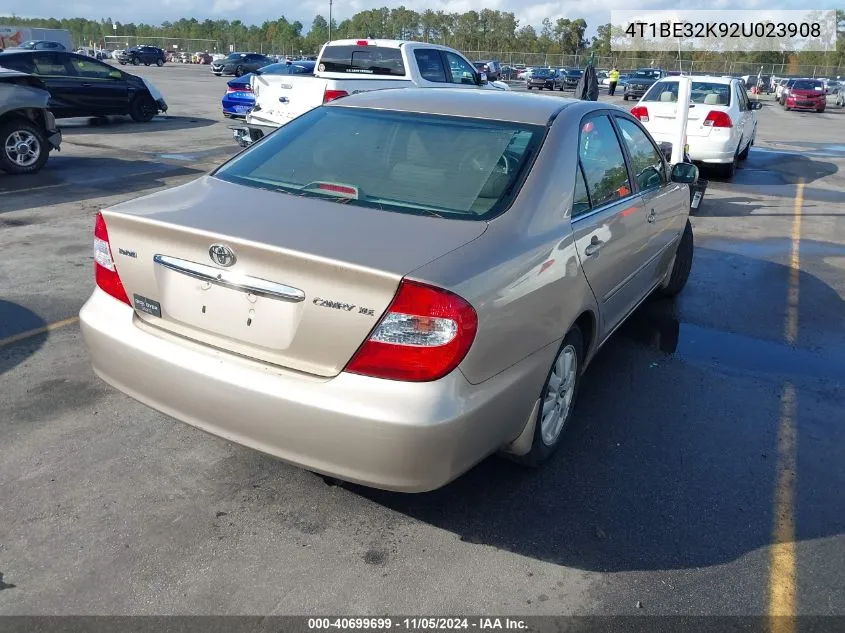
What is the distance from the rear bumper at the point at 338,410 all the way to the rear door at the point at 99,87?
1604cm

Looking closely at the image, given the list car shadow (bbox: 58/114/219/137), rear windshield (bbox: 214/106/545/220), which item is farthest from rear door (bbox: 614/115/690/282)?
car shadow (bbox: 58/114/219/137)

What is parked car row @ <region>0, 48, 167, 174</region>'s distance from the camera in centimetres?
1039

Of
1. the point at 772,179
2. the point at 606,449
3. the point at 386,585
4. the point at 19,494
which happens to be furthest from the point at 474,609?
the point at 772,179

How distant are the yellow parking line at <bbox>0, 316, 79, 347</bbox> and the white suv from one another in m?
9.77

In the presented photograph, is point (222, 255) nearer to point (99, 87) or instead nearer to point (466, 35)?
point (99, 87)

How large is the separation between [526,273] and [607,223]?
1104mm

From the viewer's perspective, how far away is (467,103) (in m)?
3.90

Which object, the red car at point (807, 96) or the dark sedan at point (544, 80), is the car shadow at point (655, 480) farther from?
the dark sedan at point (544, 80)

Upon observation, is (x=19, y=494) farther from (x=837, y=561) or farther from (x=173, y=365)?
(x=837, y=561)

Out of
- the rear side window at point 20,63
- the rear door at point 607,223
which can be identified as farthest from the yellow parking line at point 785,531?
the rear side window at point 20,63

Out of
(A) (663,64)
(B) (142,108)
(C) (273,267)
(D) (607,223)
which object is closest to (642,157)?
(D) (607,223)

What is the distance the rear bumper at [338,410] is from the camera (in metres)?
2.57

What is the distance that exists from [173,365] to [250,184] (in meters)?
1.01

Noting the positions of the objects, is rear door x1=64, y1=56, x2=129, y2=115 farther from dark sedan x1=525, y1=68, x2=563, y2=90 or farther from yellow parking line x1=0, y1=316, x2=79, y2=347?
dark sedan x1=525, y1=68, x2=563, y2=90
